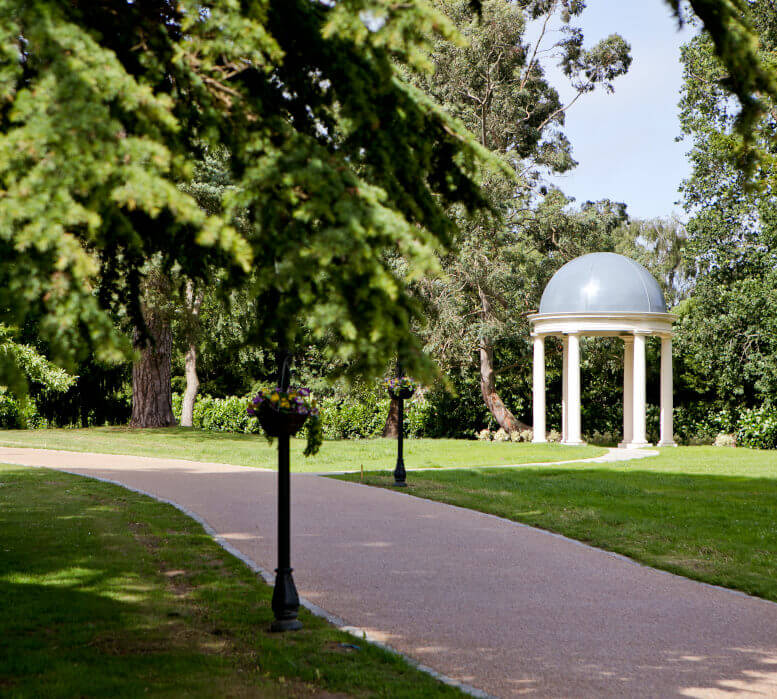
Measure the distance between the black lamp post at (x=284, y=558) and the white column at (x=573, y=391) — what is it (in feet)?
63.1

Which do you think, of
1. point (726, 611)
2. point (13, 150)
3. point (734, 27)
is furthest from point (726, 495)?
point (13, 150)

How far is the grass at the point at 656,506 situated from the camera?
888cm

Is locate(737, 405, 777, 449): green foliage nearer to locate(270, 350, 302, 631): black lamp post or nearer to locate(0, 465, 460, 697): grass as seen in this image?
locate(0, 465, 460, 697): grass

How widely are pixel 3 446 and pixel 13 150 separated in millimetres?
21678

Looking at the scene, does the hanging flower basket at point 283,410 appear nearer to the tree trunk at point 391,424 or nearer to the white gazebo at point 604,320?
the white gazebo at point 604,320

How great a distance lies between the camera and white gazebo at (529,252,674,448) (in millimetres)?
24016

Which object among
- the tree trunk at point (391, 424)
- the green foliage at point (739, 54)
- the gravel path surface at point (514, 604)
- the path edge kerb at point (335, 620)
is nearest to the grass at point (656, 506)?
the gravel path surface at point (514, 604)

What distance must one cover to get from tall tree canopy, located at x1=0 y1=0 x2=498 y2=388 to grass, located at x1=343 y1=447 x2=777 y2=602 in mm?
5758

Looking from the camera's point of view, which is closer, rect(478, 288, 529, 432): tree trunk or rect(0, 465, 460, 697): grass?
rect(0, 465, 460, 697): grass

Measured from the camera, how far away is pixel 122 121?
3.50 m

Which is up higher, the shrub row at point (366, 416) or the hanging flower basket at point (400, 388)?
the hanging flower basket at point (400, 388)

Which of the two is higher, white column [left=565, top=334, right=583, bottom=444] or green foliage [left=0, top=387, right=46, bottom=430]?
white column [left=565, top=334, right=583, bottom=444]

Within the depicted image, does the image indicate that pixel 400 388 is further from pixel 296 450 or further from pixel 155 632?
pixel 296 450

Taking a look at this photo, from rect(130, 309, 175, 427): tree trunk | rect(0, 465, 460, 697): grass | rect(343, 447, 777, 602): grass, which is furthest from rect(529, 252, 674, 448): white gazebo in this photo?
rect(0, 465, 460, 697): grass
